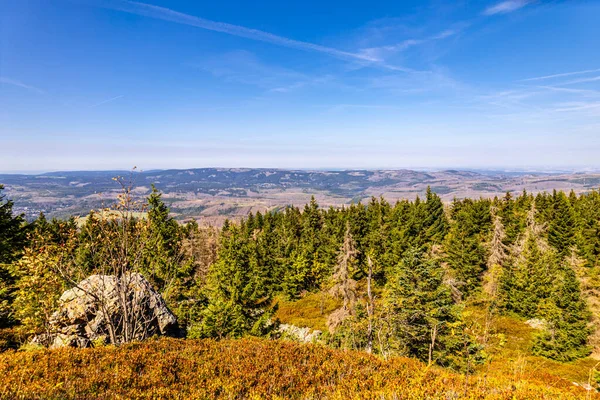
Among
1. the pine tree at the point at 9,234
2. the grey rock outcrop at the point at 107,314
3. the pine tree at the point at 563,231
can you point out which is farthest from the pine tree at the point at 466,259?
the pine tree at the point at 9,234

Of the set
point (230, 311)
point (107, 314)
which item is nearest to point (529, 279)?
point (230, 311)

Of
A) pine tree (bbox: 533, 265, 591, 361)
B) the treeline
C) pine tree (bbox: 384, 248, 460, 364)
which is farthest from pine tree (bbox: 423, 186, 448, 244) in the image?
pine tree (bbox: 384, 248, 460, 364)

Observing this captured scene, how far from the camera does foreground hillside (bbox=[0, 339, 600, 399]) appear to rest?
17.8 feet

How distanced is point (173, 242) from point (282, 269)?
24.4m

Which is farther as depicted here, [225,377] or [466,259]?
[466,259]

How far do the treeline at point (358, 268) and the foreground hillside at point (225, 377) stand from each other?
7.03 ft

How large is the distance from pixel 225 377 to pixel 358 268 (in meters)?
35.0

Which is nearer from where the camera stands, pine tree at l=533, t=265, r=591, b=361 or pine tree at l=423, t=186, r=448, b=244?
pine tree at l=533, t=265, r=591, b=361

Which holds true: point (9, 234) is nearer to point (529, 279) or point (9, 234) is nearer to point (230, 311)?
point (230, 311)

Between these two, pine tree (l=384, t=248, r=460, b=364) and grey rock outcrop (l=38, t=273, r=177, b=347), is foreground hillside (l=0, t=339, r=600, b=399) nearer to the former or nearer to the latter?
grey rock outcrop (l=38, t=273, r=177, b=347)

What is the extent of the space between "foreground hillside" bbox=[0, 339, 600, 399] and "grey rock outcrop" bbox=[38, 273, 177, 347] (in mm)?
1954

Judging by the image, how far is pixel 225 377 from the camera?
6.33 meters

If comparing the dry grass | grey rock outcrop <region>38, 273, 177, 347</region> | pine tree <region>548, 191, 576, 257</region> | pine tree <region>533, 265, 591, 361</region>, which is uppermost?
grey rock outcrop <region>38, 273, 177, 347</region>

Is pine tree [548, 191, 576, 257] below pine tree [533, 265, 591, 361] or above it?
above
